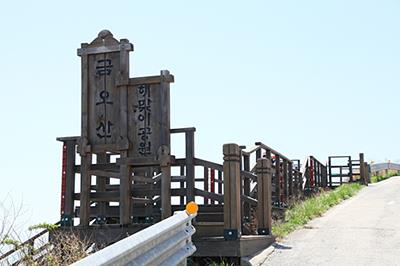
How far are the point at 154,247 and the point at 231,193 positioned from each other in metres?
4.27

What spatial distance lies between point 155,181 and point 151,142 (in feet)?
7.92

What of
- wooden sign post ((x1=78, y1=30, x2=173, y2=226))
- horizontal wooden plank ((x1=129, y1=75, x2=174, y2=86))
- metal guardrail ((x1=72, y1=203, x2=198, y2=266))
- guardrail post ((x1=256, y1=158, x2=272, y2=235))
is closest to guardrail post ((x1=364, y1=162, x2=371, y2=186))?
guardrail post ((x1=256, y1=158, x2=272, y2=235))

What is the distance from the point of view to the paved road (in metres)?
8.11

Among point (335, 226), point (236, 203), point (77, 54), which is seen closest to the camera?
point (236, 203)

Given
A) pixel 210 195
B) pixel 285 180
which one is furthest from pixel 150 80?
pixel 285 180

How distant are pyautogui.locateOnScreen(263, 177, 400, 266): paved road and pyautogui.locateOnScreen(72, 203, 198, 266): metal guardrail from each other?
133 inches

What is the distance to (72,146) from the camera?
1067 centimetres

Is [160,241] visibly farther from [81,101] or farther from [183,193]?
[81,101]

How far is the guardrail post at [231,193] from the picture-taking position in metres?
8.28

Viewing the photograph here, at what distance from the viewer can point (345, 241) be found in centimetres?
957

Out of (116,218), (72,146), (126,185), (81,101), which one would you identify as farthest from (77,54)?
(116,218)

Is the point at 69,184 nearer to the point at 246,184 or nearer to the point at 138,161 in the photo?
the point at 138,161

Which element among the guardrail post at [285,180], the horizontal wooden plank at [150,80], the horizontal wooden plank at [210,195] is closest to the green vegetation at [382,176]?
the guardrail post at [285,180]

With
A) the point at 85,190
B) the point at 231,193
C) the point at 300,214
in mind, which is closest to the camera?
the point at 231,193
